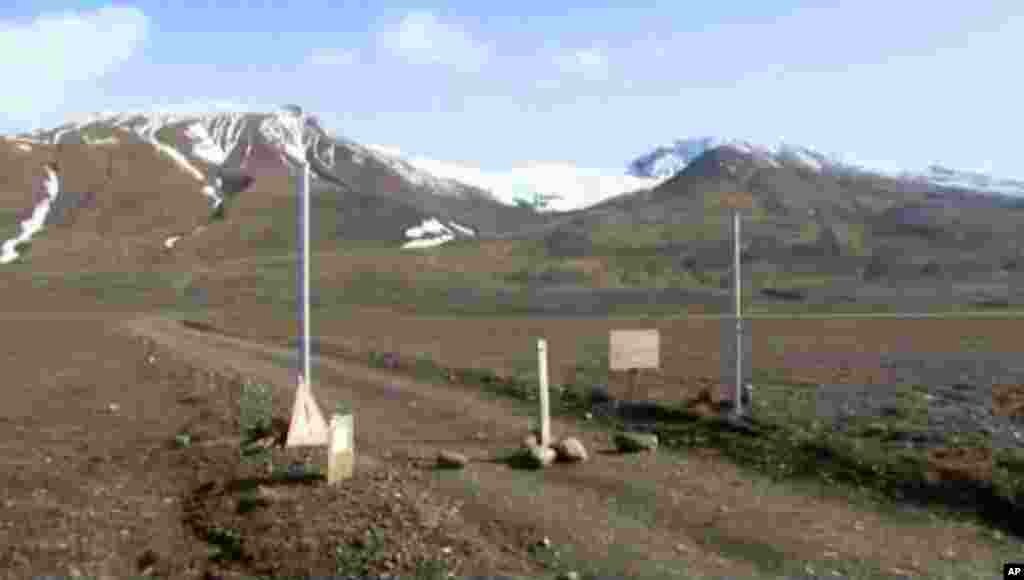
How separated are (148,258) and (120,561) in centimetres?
16900

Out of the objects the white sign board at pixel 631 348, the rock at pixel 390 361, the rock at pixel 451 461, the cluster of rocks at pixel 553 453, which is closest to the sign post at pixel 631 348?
the white sign board at pixel 631 348

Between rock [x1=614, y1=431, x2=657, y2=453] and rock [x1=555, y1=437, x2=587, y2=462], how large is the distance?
95 cm

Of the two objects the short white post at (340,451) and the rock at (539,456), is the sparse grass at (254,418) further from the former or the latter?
the rock at (539,456)

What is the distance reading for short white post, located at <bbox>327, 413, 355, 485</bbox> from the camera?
13508 millimetres

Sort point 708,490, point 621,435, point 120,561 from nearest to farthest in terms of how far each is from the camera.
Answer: point 120,561 → point 708,490 → point 621,435

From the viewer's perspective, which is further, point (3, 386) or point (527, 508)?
point (3, 386)

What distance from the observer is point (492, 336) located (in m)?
56.2

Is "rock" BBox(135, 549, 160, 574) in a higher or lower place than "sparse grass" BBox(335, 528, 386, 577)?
lower

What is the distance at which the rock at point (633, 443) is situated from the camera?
640 inches

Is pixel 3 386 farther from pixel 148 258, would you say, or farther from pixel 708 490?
pixel 148 258

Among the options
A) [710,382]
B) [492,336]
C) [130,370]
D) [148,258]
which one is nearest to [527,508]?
[710,382]

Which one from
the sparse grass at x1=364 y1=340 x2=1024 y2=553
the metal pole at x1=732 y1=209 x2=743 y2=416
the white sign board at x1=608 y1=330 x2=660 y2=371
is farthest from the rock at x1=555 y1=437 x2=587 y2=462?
the metal pole at x1=732 y1=209 x2=743 y2=416

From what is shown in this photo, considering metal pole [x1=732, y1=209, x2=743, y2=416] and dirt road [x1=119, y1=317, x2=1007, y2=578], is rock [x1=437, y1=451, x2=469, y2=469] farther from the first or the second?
metal pole [x1=732, y1=209, x2=743, y2=416]

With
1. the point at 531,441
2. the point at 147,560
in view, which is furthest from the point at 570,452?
the point at 147,560
